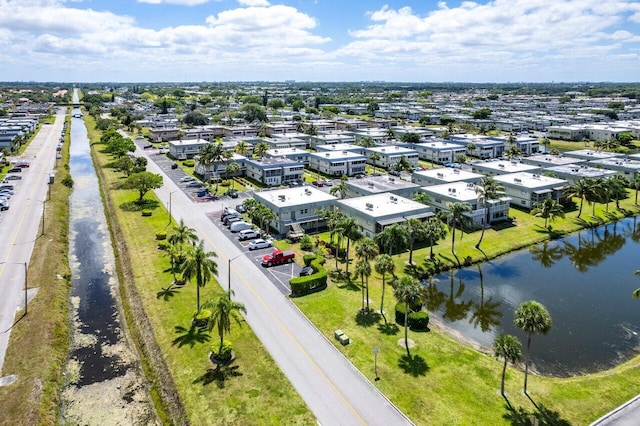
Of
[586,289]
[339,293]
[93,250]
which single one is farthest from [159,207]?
[586,289]

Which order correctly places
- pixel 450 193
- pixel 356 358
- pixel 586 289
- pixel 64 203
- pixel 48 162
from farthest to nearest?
1. pixel 48 162
2. pixel 64 203
3. pixel 450 193
4. pixel 586 289
5. pixel 356 358

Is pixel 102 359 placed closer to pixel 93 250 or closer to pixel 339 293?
Answer: pixel 339 293

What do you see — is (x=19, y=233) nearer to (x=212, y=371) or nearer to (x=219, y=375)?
(x=212, y=371)

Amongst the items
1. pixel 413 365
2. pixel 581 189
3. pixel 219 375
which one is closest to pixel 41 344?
pixel 219 375

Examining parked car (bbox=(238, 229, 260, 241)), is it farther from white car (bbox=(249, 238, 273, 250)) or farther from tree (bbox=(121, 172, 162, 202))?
tree (bbox=(121, 172, 162, 202))

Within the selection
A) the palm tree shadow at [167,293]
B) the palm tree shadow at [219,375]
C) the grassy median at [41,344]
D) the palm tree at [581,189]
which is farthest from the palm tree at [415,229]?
the grassy median at [41,344]

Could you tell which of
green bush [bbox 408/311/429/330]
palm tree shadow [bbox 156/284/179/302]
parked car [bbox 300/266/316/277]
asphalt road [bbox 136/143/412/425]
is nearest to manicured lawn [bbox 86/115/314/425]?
palm tree shadow [bbox 156/284/179/302]

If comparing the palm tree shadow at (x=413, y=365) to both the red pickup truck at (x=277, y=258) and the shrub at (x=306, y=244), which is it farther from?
the shrub at (x=306, y=244)
